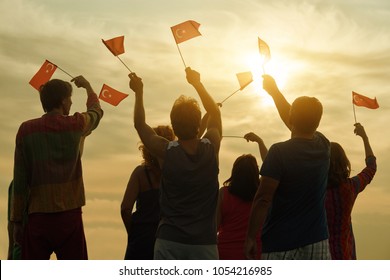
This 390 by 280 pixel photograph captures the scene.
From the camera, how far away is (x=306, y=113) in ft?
17.0

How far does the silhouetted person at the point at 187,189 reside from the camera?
16.5ft

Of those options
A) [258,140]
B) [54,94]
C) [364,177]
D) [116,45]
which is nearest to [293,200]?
[364,177]

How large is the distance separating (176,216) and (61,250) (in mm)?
1209

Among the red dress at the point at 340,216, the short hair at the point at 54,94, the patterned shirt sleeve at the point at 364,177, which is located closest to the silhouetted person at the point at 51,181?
the short hair at the point at 54,94

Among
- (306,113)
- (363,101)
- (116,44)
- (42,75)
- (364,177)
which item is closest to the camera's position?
(306,113)

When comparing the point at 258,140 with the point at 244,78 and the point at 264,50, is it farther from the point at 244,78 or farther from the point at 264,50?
the point at 244,78

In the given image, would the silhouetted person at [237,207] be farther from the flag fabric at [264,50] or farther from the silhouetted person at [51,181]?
the silhouetted person at [51,181]

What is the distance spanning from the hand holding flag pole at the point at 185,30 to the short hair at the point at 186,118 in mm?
2654

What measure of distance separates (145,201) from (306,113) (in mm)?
1884

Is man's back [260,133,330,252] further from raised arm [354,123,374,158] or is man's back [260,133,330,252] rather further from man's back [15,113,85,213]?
raised arm [354,123,374,158]

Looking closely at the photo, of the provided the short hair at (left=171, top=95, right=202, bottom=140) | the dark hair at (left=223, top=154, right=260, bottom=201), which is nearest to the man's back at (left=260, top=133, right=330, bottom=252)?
the short hair at (left=171, top=95, right=202, bottom=140)

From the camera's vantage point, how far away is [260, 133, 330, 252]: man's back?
5.05 meters

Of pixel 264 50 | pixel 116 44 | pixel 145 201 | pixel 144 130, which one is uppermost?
pixel 116 44
